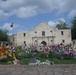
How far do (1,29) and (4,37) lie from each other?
15.4 feet

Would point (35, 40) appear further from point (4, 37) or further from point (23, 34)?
point (4, 37)

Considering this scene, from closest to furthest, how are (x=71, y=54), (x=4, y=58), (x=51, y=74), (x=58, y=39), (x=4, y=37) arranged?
(x=51, y=74)
(x=4, y=58)
(x=71, y=54)
(x=58, y=39)
(x=4, y=37)

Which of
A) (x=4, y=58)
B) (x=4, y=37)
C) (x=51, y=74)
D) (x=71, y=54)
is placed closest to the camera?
(x=51, y=74)

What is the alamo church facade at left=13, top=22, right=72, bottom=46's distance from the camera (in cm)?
5488

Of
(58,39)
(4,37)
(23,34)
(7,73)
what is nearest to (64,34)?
(58,39)

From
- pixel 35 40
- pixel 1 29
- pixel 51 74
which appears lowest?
pixel 51 74

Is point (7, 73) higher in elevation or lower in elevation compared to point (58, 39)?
lower

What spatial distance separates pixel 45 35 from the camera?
55.5 metres

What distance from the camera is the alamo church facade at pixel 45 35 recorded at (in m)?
54.9

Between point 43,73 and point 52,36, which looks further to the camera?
point 52,36

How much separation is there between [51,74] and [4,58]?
24.0ft

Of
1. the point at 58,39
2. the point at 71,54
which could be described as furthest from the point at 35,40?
the point at 71,54

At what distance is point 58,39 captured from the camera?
54.9m

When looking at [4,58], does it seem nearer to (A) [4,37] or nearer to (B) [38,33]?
(B) [38,33]
